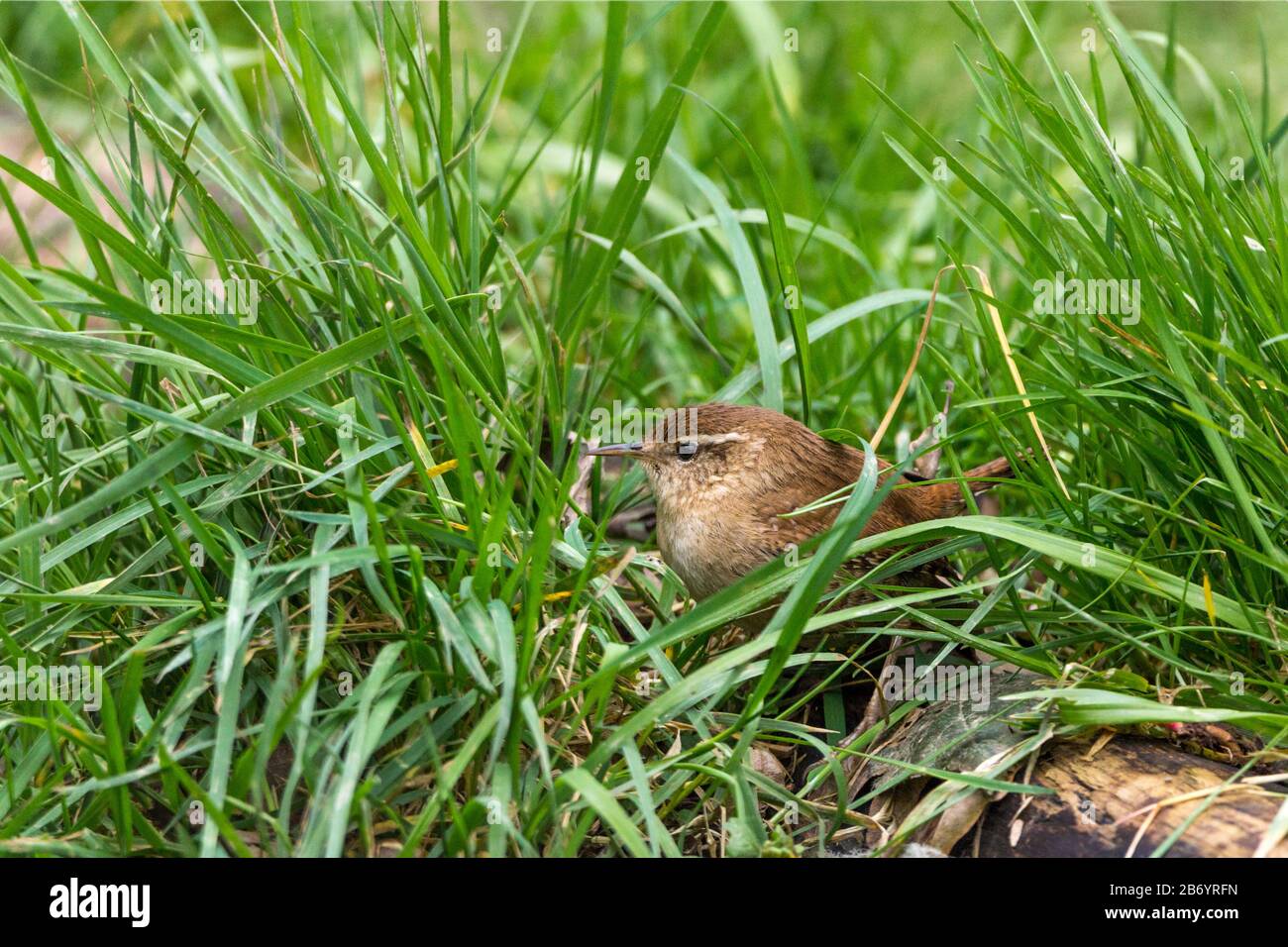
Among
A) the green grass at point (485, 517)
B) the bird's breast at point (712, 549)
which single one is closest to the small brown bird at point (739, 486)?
the bird's breast at point (712, 549)

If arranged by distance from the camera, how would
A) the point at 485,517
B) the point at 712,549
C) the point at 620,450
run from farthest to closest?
the point at 620,450
the point at 712,549
the point at 485,517

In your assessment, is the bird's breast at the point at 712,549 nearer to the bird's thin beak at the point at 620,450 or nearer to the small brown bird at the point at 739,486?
the small brown bird at the point at 739,486

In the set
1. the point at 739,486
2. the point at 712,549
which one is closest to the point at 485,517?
the point at 712,549

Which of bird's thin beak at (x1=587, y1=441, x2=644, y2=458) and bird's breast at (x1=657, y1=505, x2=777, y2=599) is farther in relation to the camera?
bird's thin beak at (x1=587, y1=441, x2=644, y2=458)

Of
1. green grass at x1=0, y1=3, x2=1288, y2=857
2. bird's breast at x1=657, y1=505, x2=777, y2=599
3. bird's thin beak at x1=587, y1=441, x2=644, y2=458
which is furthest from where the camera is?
bird's thin beak at x1=587, y1=441, x2=644, y2=458

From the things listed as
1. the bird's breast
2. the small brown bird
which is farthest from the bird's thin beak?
the bird's breast

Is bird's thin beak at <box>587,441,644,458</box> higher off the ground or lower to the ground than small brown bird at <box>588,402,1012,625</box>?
higher

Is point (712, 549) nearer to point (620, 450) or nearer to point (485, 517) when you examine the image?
point (620, 450)

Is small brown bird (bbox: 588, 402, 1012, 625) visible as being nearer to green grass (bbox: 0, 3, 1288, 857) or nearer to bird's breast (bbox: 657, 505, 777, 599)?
bird's breast (bbox: 657, 505, 777, 599)
